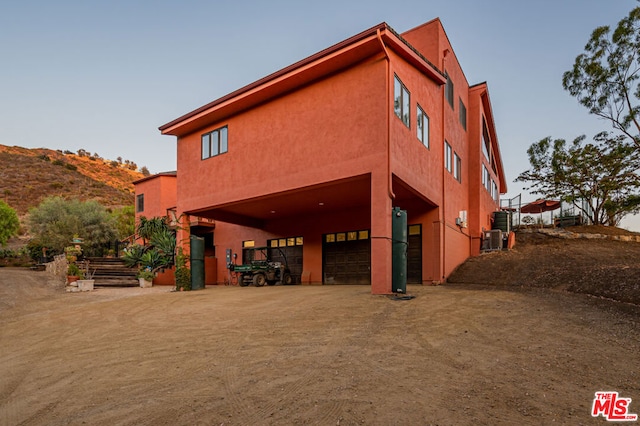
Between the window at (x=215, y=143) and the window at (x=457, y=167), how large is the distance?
9.94 meters

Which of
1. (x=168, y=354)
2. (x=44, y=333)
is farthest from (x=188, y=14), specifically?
(x=168, y=354)

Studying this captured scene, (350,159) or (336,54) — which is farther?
(350,159)

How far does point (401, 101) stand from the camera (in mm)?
11484

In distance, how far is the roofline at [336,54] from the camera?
10.2m

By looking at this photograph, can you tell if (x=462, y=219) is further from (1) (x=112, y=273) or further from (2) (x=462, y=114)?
(1) (x=112, y=273)

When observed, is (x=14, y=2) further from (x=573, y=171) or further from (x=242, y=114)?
(x=573, y=171)

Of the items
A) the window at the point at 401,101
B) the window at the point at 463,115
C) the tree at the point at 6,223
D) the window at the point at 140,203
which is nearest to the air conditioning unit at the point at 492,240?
the window at the point at 463,115

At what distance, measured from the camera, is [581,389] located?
3680 millimetres

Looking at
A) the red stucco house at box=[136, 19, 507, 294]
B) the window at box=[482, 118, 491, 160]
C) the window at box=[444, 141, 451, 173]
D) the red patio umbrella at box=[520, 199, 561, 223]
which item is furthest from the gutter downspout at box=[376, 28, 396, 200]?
the red patio umbrella at box=[520, 199, 561, 223]

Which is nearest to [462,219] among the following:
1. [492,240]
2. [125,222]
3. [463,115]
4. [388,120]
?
[492,240]

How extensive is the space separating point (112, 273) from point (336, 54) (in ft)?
52.5

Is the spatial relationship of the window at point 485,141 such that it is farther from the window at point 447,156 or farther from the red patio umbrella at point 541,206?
the red patio umbrella at point 541,206

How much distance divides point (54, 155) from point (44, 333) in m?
68.0

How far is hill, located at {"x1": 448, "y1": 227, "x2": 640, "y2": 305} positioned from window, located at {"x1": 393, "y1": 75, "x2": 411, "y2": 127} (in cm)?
641
